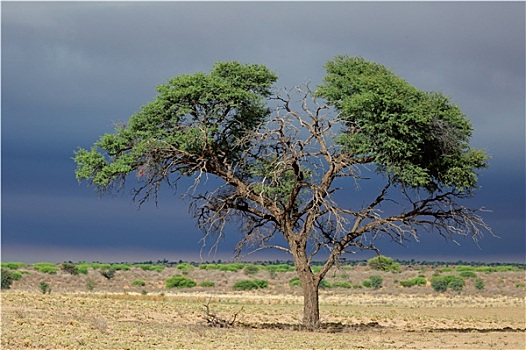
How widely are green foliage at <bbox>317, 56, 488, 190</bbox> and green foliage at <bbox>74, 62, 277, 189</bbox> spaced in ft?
9.78

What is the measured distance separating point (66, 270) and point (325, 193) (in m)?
70.2

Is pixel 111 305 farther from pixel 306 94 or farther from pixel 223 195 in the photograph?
pixel 306 94

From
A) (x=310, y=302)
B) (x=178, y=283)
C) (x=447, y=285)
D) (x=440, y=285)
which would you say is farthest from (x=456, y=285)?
(x=310, y=302)

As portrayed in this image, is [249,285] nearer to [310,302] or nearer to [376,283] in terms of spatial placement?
[376,283]

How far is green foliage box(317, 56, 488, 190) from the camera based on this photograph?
28.1m

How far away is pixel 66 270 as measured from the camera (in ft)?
307

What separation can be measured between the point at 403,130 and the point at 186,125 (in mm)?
7991

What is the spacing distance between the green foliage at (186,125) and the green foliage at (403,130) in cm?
298

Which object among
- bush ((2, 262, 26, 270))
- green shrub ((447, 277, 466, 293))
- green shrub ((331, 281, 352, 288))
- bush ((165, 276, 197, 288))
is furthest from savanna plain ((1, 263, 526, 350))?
bush ((2, 262, 26, 270))

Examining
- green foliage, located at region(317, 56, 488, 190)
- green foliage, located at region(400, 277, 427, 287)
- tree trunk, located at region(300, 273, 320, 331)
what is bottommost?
green foliage, located at region(400, 277, 427, 287)

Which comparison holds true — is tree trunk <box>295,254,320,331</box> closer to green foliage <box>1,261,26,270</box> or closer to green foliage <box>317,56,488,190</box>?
green foliage <box>317,56,488,190</box>

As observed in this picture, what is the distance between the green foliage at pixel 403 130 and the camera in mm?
28062

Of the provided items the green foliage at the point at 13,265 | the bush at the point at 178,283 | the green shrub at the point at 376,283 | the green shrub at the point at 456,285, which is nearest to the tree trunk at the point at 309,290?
the bush at the point at 178,283

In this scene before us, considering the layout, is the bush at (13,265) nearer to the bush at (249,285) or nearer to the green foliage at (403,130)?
the bush at (249,285)
